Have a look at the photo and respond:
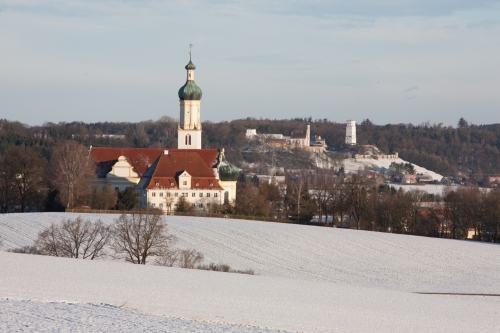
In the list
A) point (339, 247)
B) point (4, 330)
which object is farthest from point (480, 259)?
point (4, 330)

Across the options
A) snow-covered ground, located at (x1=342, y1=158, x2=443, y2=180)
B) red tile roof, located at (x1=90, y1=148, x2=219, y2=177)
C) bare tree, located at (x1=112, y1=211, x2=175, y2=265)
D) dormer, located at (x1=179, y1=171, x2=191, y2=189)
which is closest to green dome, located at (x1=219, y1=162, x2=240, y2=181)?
red tile roof, located at (x1=90, y1=148, x2=219, y2=177)

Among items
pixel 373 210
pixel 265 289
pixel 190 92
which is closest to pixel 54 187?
pixel 190 92

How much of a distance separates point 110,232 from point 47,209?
24075 mm

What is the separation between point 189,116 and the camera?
78.2 m

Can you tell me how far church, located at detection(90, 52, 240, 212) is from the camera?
6538cm

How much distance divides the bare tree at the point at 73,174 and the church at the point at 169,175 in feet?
6.14

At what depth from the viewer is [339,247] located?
47438 millimetres

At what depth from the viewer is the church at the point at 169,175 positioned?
65.4m

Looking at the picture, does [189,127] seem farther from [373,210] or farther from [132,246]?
[132,246]

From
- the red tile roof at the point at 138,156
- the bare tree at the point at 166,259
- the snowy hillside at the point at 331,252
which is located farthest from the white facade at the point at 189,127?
the bare tree at the point at 166,259

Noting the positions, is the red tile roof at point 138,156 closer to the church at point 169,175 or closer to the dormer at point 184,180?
the church at point 169,175

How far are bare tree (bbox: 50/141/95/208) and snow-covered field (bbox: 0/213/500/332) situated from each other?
12324 millimetres

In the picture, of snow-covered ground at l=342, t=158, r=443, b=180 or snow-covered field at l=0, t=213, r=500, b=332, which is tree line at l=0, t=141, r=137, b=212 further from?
snow-covered ground at l=342, t=158, r=443, b=180

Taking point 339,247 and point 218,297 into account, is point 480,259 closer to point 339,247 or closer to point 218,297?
point 339,247
